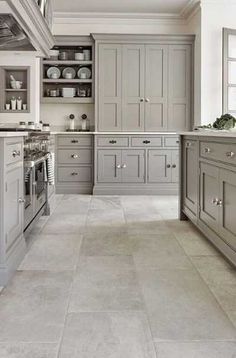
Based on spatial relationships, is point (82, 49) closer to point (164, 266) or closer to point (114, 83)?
point (114, 83)

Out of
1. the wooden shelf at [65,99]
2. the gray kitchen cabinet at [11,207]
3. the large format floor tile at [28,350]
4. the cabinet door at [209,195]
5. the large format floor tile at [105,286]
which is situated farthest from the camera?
the wooden shelf at [65,99]

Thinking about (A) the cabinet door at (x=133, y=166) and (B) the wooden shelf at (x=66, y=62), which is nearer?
(A) the cabinet door at (x=133, y=166)

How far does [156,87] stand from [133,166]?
1203mm

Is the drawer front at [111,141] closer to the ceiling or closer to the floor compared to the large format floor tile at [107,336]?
closer to the ceiling

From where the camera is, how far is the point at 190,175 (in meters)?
3.88

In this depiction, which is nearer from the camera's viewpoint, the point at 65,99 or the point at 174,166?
the point at 174,166

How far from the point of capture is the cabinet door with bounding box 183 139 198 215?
3635 mm

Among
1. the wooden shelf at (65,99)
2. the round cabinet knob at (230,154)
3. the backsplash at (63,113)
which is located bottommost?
the round cabinet knob at (230,154)

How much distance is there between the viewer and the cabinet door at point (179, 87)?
6281 millimetres

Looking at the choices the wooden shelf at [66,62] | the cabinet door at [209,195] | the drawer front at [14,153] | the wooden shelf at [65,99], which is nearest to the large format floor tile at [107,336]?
the drawer front at [14,153]

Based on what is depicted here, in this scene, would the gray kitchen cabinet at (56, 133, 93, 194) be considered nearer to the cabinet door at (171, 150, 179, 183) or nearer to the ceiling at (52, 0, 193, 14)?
the cabinet door at (171, 150, 179, 183)

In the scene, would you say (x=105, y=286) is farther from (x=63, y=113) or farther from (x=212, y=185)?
(x=63, y=113)

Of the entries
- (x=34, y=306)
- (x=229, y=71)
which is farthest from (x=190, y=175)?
(x=229, y=71)

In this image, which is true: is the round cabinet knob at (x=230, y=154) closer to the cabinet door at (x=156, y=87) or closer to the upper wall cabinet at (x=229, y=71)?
the upper wall cabinet at (x=229, y=71)
